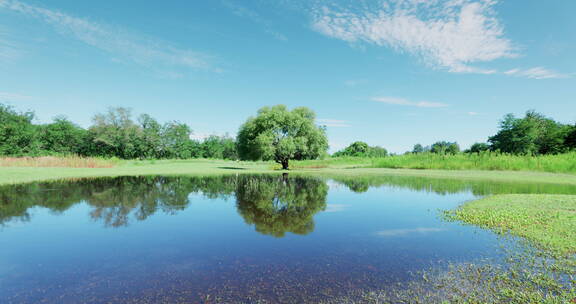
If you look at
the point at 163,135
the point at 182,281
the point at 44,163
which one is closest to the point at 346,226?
the point at 182,281

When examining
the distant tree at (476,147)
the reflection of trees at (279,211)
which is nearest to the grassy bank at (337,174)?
the reflection of trees at (279,211)

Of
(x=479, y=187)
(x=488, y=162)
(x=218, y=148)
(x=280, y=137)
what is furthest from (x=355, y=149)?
(x=479, y=187)

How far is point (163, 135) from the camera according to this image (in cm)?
8450

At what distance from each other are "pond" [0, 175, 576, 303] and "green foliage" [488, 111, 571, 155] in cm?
8316

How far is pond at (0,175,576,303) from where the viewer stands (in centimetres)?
446

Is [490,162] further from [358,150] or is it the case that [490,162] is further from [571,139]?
[358,150]

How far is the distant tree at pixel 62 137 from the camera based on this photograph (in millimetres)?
68438

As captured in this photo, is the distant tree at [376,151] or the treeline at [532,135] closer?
the treeline at [532,135]

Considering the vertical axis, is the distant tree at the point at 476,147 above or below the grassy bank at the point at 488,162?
above

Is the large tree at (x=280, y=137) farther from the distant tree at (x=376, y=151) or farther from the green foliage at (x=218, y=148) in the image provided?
the distant tree at (x=376, y=151)

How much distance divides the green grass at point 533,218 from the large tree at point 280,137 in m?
27.1

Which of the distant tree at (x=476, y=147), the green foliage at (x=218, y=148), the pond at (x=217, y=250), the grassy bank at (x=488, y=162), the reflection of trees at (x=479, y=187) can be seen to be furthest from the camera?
the distant tree at (x=476, y=147)

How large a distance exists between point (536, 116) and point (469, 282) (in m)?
107

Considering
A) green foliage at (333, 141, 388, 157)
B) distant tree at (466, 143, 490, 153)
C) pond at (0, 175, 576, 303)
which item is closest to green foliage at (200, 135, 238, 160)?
green foliage at (333, 141, 388, 157)
